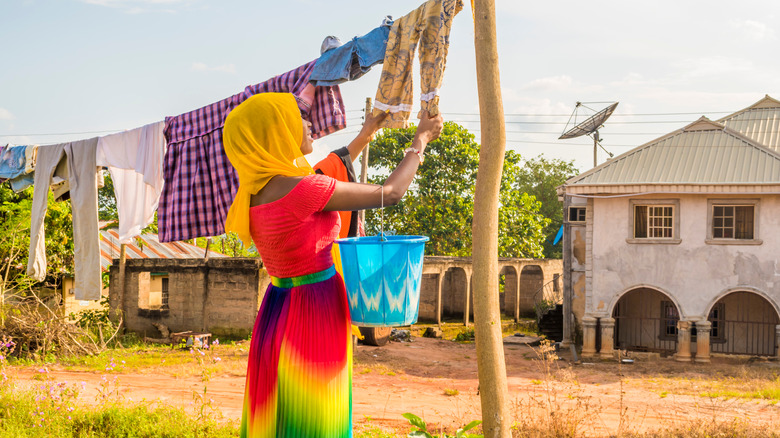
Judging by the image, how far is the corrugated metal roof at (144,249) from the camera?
20281mm

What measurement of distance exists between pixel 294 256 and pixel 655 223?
15.3 meters

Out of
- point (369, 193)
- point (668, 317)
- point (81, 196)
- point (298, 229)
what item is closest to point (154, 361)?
point (81, 196)

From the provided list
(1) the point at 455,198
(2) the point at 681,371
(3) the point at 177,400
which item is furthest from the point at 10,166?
(1) the point at 455,198

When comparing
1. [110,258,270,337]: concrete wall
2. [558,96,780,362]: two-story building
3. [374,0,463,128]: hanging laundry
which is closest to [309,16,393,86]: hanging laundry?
[374,0,463,128]: hanging laundry

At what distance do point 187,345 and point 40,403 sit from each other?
33.6 ft

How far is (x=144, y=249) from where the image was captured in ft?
74.4

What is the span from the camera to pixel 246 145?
2436mm

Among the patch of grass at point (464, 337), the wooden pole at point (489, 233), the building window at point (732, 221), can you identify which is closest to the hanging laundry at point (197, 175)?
the wooden pole at point (489, 233)

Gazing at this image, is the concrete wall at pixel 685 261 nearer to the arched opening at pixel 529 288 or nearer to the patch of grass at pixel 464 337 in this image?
the patch of grass at pixel 464 337

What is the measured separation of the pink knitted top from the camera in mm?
2385

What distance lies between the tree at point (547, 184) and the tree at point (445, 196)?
1236 cm

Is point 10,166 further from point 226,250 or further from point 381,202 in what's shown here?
point 226,250

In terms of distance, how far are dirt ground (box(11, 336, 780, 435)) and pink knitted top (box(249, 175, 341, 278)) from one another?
4328mm

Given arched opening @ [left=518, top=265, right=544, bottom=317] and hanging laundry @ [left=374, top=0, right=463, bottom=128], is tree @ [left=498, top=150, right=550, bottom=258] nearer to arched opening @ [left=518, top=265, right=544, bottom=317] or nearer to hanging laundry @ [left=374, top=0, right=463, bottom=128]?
arched opening @ [left=518, top=265, right=544, bottom=317]
